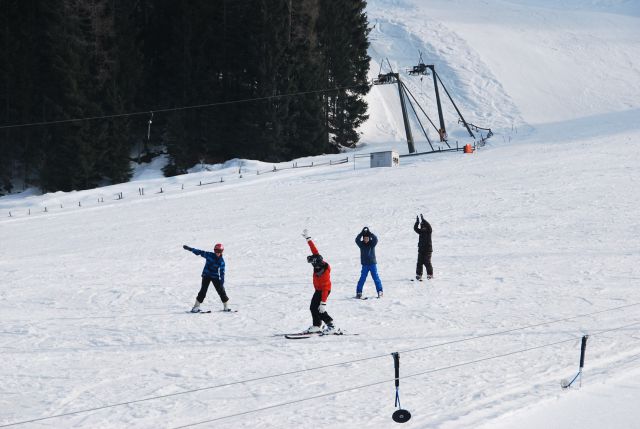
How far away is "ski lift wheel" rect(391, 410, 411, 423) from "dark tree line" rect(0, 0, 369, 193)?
130ft

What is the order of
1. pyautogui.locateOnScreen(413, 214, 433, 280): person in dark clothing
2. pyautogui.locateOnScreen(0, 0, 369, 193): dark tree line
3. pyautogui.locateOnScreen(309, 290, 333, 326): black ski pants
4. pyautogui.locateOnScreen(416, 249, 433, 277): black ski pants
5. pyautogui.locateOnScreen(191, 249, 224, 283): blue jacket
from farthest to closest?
pyautogui.locateOnScreen(0, 0, 369, 193): dark tree line
pyautogui.locateOnScreen(416, 249, 433, 277): black ski pants
pyautogui.locateOnScreen(413, 214, 433, 280): person in dark clothing
pyautogui.locateOnScreen(191, 249, 224, 283): blue jacket
pyautogui.locateOnScreen(309, 290, 333, 326): black ski pants

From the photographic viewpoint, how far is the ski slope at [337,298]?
33.1 ft

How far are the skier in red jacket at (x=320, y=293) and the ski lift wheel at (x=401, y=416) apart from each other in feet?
13.3

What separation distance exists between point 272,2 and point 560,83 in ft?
108

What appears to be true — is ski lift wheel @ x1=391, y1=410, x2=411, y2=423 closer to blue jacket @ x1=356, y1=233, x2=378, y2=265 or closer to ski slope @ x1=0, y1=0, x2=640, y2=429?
ski slope @ x1=0, y1=0, x2=640, y2=429

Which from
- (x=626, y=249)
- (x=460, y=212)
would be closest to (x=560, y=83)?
(x=460, y=212)

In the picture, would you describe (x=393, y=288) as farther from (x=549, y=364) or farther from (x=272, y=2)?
(x=272, y=2)

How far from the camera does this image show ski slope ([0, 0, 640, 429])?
10086mm

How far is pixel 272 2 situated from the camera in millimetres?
51188

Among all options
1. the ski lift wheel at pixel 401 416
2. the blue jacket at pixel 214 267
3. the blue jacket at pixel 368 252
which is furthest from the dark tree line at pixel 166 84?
the ski lift wheel at pixel 401 416

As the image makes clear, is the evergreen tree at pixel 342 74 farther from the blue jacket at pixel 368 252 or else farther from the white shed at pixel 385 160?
the blue jacket at pixel 368 252

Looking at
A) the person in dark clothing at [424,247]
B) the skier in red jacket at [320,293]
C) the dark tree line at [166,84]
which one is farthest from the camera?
the dark tree line at [166,84]

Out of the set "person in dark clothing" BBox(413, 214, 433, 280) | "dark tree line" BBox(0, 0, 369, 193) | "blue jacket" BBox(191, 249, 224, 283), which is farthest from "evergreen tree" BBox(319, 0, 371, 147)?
"blue jacket" BBox(191, 249, 224, 283)

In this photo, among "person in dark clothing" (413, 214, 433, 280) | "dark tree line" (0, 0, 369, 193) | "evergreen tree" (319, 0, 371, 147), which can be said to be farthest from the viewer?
"evergreen tree" (319, 0, 371, 147)
